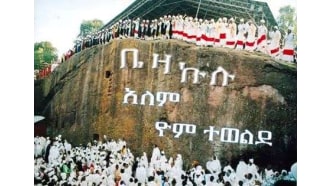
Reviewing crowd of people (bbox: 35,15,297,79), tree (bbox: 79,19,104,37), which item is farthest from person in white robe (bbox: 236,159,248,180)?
tree (bbox: 79,19,104,37)

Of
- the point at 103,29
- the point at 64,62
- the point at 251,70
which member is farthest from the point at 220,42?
the point at 64,62

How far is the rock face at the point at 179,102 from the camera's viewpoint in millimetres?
3396

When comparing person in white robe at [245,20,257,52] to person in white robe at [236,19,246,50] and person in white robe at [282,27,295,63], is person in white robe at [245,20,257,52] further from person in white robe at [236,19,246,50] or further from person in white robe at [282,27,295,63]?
person in white robe at [282,27,295,63]

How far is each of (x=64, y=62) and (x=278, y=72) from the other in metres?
1.72

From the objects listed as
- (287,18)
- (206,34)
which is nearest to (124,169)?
(206,34)

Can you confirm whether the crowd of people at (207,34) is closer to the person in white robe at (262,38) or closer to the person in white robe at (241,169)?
the person in white robe at (262,38)

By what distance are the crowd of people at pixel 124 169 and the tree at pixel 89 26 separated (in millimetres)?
865

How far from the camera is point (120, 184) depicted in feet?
11.6

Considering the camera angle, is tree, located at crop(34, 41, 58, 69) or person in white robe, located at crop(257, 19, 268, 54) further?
tree, located at crop(34, 41, 58, 69)

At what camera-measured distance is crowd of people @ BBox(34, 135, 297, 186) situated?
3.41 m

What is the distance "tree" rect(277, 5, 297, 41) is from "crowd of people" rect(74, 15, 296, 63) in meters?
0.03

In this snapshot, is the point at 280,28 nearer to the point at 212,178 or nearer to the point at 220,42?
the point at 220,42

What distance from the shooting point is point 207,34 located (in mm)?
3488

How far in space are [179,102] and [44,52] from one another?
1173 millimetres
